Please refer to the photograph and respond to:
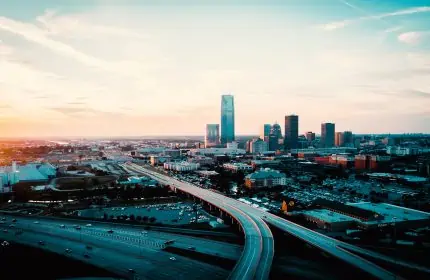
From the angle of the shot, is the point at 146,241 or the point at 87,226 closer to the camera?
the point at 146,241

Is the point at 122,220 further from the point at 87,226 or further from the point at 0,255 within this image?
the point at 0,255

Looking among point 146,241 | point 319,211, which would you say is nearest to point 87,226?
point 146,241

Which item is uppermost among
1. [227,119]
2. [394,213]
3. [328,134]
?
[227,119]

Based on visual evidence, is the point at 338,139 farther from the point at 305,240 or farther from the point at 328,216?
the point at 305,240

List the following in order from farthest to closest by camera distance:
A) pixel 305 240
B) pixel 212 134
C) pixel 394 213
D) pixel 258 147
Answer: pixel 212 134 → pixel 258 147 → pixel 394 213 → pixel 305 240

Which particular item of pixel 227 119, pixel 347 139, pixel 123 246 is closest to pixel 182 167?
pixel 123 246

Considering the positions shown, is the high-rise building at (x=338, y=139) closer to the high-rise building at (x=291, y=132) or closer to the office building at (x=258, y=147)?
the high-rise building at (x=291, y=132)
